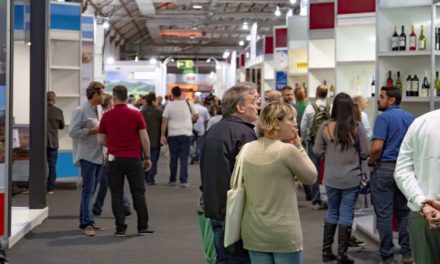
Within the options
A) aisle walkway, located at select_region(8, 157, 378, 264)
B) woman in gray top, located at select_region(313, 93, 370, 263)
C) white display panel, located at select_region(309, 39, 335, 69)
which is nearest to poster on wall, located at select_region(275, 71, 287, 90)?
white display panel, located at select_region(309, 39, 335, 69)

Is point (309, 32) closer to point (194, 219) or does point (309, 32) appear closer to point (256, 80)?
point (194, 219)

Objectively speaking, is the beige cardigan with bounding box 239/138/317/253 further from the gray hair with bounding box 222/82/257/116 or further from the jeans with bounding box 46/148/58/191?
the jeans with bounding box 46/148/58/191

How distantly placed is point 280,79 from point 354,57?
5439 mm

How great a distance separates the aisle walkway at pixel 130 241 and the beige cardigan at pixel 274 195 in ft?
8.93

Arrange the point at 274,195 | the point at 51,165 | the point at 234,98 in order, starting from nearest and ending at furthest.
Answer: the point at 274,195 → the point at 234,98 → the point at 51,165

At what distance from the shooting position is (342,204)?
19.9ft

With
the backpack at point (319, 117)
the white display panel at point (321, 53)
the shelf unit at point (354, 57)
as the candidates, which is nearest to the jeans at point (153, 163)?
the white display panel at point (321, 53)

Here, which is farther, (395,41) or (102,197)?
(102,197)

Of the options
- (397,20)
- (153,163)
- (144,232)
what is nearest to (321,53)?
(153,163)

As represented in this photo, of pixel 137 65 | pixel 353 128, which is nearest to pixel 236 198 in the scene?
pixel 353 128

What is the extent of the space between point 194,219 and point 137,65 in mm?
12858

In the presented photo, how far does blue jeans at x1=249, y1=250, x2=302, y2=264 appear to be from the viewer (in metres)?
3.76

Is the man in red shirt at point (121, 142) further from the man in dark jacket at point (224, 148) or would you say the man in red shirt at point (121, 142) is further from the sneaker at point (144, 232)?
A: the man in dark jacket at point (224, 148)

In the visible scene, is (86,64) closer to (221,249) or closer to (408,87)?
(408,87)
